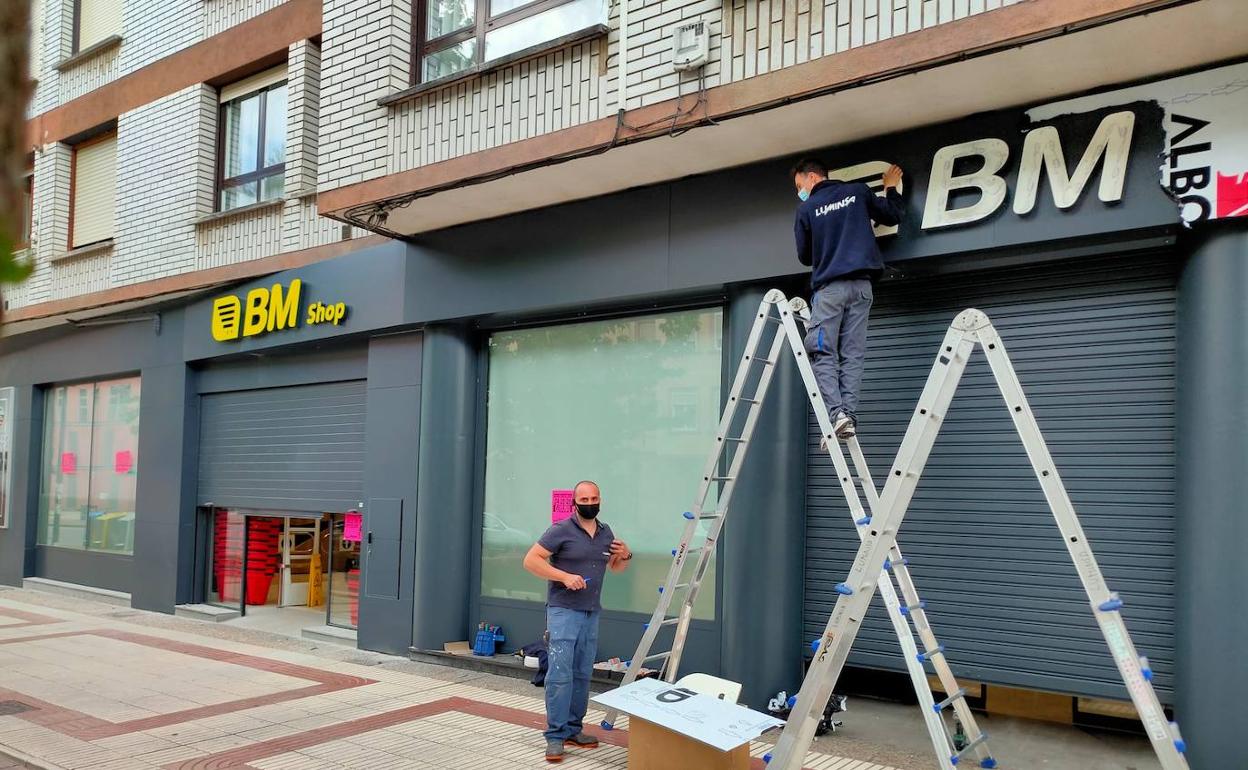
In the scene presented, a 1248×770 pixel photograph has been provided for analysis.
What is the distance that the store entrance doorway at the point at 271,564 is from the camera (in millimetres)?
12008

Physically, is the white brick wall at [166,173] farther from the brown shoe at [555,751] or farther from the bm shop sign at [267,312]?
the brown shoe at [555,751]

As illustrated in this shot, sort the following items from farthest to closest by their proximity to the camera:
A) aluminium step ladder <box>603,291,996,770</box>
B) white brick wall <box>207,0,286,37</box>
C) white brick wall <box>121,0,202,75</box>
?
white brick wall <box>121,0,202,75</box> → white brick wall <box>207,0,286,37</box> → aluminium step ladder <box>603,291,996,770</box>

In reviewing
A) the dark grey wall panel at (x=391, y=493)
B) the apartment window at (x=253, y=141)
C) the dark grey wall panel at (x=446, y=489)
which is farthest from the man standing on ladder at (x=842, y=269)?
the apartment window at (x=253, y=141)

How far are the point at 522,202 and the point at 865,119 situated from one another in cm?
328

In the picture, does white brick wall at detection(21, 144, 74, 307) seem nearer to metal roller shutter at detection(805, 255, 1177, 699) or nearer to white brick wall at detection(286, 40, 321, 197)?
white brick wall at detection(286, 40, 321, 197)

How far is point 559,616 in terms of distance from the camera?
5.89m

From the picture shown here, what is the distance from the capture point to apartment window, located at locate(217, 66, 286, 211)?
1176cm

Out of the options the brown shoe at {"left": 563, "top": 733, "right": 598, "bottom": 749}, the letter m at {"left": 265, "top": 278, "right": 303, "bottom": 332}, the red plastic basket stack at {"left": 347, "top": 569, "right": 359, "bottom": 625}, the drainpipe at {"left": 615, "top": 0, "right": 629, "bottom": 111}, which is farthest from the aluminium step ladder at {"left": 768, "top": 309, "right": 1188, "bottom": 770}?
the letter m at {"left": 265, "top": 278, "right": 303, "bottom": 332}

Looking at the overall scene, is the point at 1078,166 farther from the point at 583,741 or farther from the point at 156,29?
the point at 156,29

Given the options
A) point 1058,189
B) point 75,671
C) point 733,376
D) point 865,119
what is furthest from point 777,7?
point 75,671

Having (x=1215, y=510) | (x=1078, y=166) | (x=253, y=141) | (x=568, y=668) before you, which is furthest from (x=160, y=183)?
(x=1215, y=510)

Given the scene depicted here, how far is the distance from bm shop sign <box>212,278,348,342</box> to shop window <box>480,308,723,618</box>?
2.24m

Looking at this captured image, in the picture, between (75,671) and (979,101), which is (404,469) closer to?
(75,671)

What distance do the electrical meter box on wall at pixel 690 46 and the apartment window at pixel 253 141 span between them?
670cm
